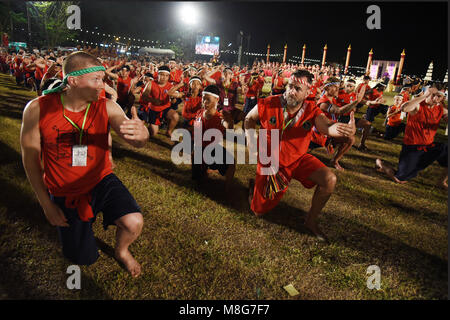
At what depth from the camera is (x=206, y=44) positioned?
69.5 metres

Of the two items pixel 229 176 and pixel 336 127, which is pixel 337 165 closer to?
pixel 229 176

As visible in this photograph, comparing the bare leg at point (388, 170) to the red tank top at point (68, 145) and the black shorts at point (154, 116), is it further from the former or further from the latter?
the red tank top at point (68, 145)

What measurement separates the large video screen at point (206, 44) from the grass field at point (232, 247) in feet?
226

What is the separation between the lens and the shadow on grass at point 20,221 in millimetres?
2523

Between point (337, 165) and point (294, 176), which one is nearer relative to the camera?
point (294, 176)

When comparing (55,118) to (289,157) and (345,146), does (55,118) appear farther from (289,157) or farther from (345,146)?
(345,146)

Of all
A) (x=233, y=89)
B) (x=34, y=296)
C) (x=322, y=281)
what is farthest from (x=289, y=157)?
(x=233, y=89)

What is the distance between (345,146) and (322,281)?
454 cm

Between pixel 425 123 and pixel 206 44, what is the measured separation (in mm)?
71046

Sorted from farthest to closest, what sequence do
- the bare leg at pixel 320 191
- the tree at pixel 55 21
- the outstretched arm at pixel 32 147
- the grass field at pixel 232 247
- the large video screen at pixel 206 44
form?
the large video screen at pixel 206 44 < the tree at pixel 55 21 < the bare leg at pixel 320 191 < the grass field at pixel 232 247 < the outstretched arm at pixel 32 147

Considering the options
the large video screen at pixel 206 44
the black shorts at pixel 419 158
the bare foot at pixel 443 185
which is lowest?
the bare foot at pixel 443 185

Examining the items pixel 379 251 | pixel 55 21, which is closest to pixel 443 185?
pixel 379 251

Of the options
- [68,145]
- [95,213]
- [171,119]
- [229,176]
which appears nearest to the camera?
[68,145]

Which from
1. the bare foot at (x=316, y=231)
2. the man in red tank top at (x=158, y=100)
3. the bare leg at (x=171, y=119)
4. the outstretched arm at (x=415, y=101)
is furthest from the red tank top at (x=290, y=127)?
the bare leg at (x=171, y=119)
